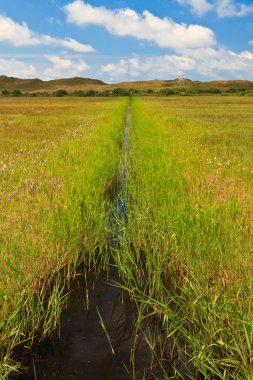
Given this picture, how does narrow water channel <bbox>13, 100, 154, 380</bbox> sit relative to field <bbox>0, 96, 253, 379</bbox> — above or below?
below

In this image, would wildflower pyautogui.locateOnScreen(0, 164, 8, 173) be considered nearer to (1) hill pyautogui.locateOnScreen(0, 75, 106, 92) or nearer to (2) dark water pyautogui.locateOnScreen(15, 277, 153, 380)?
(2) dark water pyautogui.locateOnScreen(15, 277, 153, 380)

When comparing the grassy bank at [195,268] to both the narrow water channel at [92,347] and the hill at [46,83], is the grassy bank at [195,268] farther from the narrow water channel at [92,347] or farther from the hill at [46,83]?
the hill at [46,83]

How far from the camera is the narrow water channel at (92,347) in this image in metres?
2.97

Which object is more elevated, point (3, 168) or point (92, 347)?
point (3, 168)

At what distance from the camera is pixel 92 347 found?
3.27 metres

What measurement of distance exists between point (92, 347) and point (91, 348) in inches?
0.7

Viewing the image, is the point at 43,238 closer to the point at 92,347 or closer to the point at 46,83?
the point at 92,347

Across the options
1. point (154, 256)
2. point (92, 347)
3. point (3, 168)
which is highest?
point (3, 168)

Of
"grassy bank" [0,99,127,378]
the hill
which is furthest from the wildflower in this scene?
the hill

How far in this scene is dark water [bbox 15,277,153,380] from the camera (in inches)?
117

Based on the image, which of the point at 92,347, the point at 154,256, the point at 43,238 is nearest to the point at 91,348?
the point at 92,347

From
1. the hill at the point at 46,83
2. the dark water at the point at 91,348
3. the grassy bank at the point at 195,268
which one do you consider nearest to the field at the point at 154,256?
the grassy bank at the point at 195,268

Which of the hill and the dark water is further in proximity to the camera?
Answer: the hill

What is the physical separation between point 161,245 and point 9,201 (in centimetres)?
255
